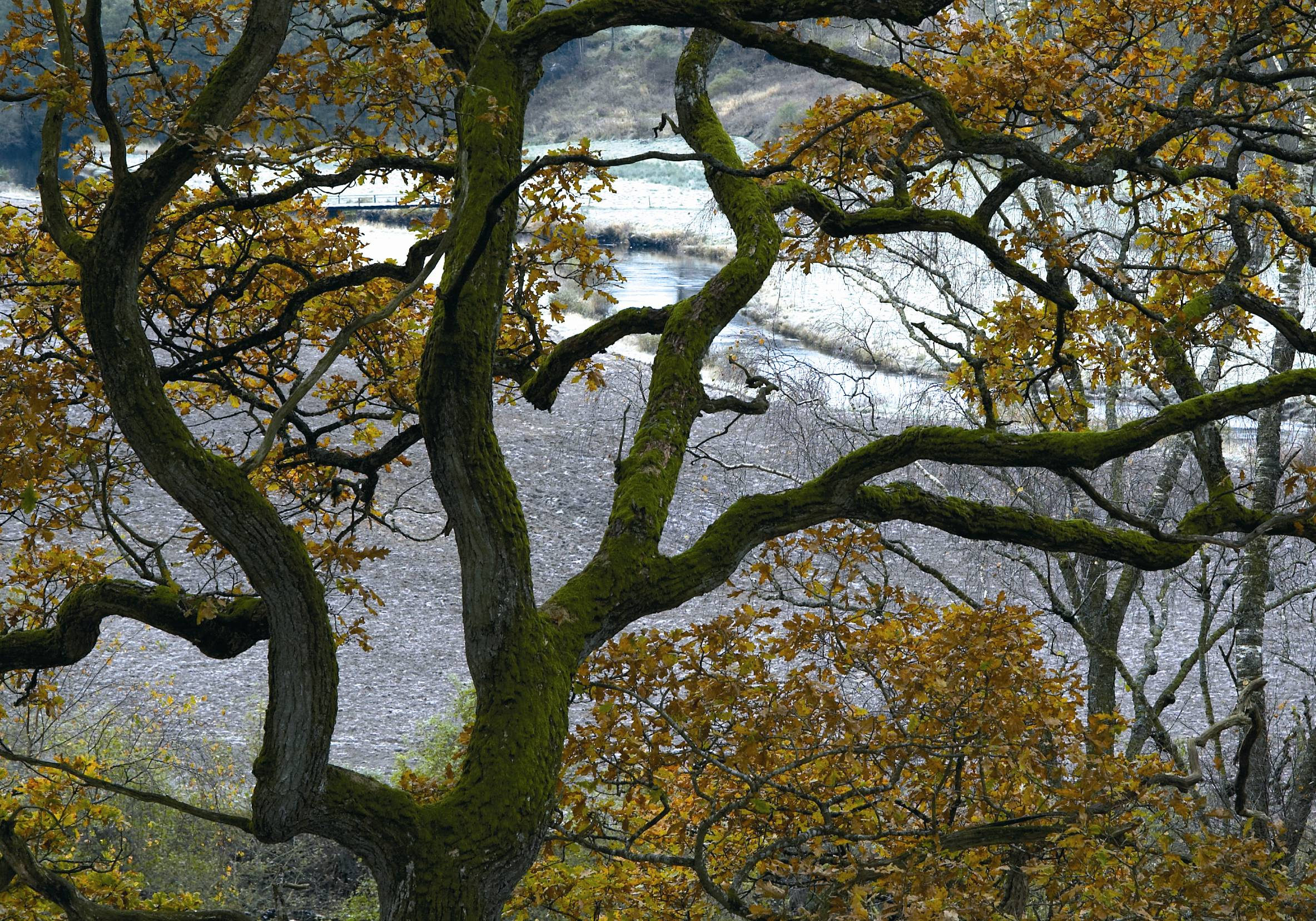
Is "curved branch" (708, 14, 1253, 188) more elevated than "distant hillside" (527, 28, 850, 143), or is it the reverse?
"distant hillside" (527, 28, 850, 143)

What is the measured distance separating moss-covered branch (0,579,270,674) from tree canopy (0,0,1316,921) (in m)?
0.02

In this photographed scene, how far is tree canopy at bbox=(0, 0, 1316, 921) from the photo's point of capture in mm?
3010

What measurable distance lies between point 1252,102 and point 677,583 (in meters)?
6.15

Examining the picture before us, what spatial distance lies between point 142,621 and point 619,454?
1882mm

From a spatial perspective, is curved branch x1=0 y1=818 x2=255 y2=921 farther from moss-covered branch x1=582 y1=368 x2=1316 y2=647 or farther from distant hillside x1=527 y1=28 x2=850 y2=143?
distant hillside x1=527 y1=28 x2=850 y2=143

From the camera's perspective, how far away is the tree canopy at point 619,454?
3010mm

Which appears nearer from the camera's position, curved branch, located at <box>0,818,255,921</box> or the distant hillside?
curved branch, located at <box>0,818,255,921</box>

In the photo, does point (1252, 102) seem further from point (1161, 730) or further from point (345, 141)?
point (345, 141)

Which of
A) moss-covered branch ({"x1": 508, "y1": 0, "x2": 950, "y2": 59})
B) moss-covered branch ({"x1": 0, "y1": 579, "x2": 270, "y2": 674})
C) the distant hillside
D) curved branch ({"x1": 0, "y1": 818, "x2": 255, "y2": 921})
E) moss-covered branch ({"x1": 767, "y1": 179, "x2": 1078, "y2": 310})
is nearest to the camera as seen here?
curved branch ({"x1": 0, "y1": 818, "x2": 255, "y2": 921})

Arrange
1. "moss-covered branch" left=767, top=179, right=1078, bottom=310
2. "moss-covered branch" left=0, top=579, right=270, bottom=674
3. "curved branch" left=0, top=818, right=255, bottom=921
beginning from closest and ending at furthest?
"curved branch" left=0, top=818, right=255, bottom=921, "moss-covered branch" left=0, top=579, right=270, bottom=674, "moss-covered branch" left=767, top=179, right=1078, bottom=310

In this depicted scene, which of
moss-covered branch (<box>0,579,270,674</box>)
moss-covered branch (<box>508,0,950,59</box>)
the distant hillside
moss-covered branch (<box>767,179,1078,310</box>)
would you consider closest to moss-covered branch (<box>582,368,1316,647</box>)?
moss-covered branch (<box>767,179,1078,310</box>)

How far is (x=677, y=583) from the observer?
12.1 feet

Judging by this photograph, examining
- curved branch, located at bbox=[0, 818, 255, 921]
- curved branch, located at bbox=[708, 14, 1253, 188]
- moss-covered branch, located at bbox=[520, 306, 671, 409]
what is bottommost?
curved branch, located at bbox=[0, 818, 255, 921]

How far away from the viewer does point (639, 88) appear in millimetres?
44375
